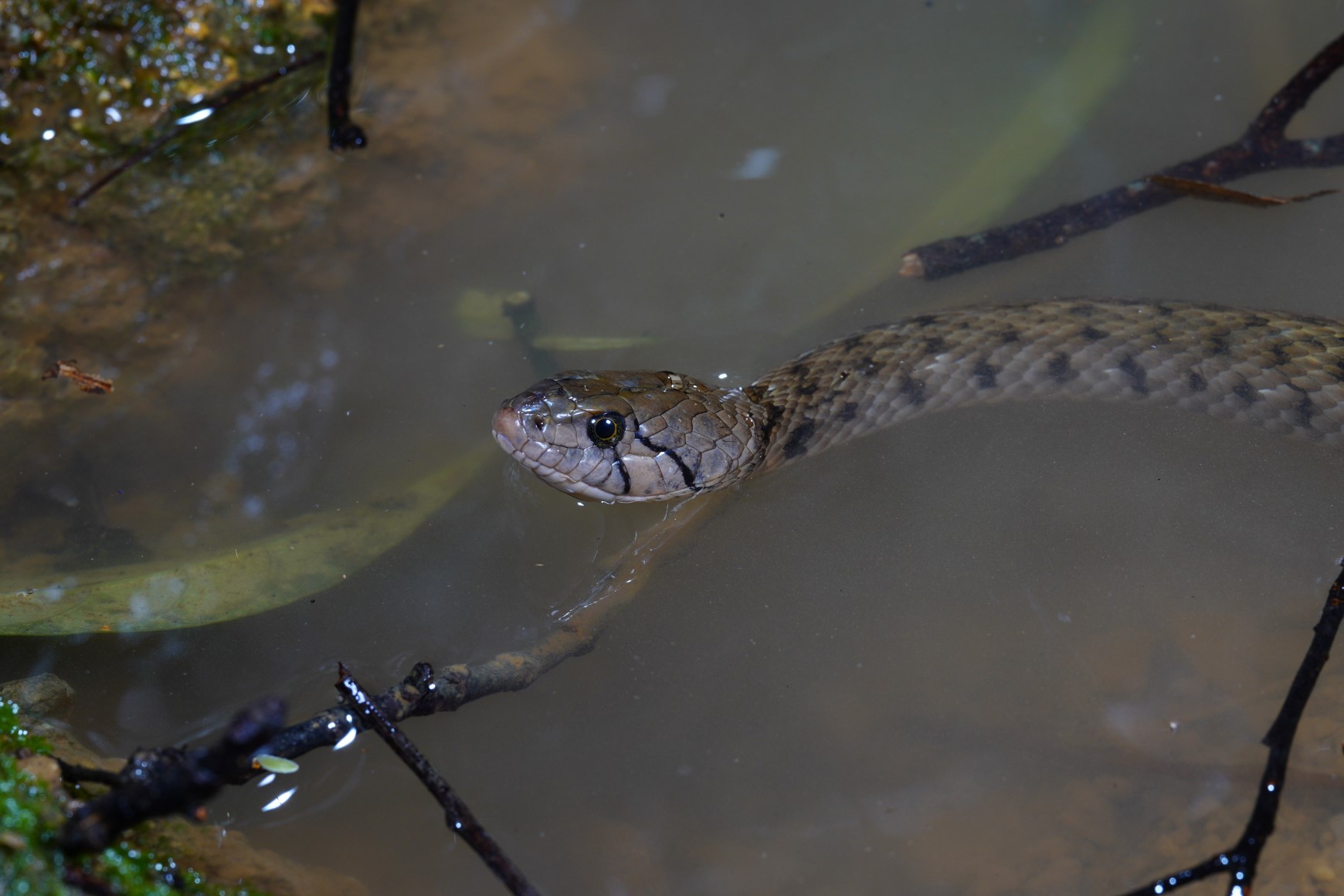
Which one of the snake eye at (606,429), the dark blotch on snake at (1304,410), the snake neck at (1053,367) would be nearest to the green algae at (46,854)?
the snake eye at (606,429)

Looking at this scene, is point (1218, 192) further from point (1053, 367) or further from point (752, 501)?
point (752, 501)

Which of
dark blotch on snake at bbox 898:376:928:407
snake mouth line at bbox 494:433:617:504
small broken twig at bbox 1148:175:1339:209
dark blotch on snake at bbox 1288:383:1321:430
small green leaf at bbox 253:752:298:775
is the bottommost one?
small green leaf at bbox 253:752:298:775

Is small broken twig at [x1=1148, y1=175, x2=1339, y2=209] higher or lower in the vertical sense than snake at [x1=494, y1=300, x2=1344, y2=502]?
higher

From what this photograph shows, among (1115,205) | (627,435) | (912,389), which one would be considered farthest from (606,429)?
(1115,205)

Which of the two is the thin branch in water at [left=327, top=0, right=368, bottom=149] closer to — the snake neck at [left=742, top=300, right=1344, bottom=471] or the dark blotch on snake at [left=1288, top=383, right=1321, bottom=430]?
the snake neck at [left=742, top=300, right=1344, bottom=471]

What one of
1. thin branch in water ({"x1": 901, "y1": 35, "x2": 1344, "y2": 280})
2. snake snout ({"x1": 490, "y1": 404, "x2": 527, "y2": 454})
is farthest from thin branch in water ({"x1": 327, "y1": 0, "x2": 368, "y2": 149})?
thin branch in water ({"x1": 901, "y1": 35, "x2": 1344, "y2": 280})
